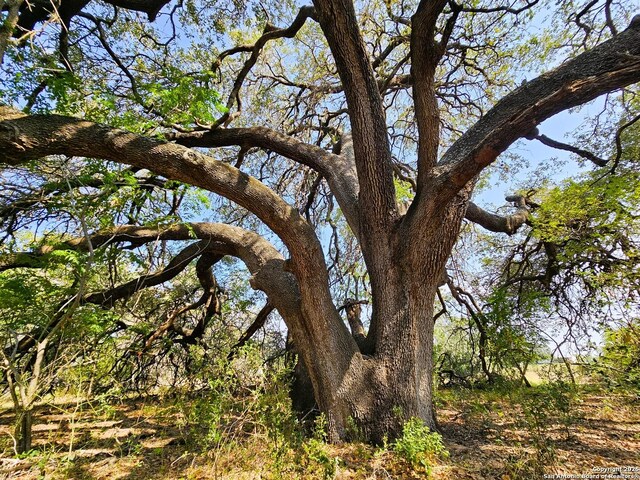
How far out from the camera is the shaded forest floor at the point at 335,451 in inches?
91.8

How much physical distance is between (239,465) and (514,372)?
380 cm

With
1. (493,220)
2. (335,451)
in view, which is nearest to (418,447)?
(335,451)

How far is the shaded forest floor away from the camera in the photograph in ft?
7.65

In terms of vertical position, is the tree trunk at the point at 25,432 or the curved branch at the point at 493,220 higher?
the curved branch at the point at 493,220

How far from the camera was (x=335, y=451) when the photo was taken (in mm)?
2732

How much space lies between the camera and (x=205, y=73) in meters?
3.66

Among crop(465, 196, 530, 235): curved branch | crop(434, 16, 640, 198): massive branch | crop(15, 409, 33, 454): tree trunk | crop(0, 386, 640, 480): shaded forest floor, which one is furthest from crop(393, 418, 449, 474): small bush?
crop(465, 196, 530, 235): curved branch

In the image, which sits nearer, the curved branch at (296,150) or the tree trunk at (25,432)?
the tree trunk at (25,432)

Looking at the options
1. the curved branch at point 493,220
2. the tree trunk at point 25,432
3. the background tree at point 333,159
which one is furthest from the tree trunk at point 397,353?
the tree trunk at point 25,432

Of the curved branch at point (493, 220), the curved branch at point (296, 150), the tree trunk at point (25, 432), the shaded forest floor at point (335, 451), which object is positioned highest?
the curved branch at point (296, 150)

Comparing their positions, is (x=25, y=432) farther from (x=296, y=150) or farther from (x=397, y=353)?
(x=296, y=150)

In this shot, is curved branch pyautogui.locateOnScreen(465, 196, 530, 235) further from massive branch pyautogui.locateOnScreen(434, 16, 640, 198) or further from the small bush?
the small bush

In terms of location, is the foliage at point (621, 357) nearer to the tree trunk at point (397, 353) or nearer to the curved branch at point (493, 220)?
the curved branch at point (493, 220)

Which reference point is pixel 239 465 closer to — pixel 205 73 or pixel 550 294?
pixel 205 73
